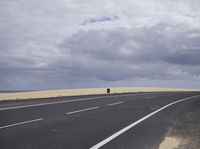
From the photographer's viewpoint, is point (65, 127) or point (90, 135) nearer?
point (90, 135)

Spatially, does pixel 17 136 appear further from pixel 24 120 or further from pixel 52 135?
pixel 24 120

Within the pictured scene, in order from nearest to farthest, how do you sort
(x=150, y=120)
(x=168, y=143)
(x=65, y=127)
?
(x=168, y=143) < (x=65, y=127) < (x=150, y=120)

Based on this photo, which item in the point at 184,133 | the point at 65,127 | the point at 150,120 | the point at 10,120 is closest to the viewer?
the point at 184,133

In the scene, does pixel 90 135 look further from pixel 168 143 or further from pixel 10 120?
pixel 10 120

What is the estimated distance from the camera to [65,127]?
12.6 m

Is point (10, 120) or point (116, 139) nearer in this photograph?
point (116, 139)

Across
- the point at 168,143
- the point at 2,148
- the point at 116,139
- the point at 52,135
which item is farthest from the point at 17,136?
the point at 168,143

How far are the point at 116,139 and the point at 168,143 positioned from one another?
5.30ft

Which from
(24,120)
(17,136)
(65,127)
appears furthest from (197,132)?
(24,120)

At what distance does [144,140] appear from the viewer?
10.3m

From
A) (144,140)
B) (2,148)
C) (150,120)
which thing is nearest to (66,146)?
(2,148)

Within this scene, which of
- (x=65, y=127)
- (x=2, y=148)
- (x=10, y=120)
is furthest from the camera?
(x=10, y=120)

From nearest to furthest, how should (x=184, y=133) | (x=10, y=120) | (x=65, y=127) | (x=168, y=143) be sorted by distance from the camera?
(x=168, y=143) < (x=184, y=133) < (x=65, y=127) < (x=10, y=120)

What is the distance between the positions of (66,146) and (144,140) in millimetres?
2604
